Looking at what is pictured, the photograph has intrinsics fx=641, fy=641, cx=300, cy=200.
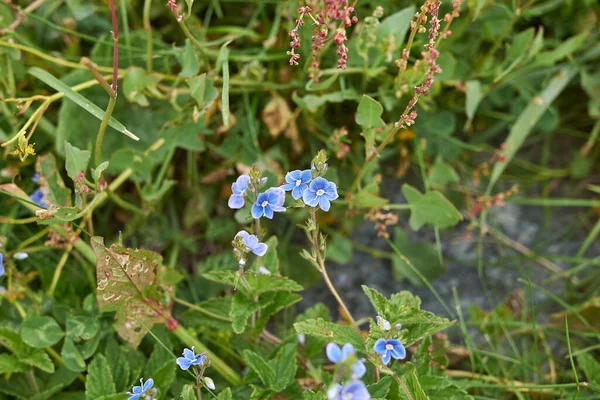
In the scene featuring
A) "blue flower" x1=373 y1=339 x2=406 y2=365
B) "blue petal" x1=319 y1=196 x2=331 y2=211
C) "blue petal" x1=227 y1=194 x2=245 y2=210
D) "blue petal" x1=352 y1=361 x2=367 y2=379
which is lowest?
"blue flower" x1=373 y1=339 x2=406 y2=365

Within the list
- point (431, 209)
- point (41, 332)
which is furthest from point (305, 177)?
point (41, 332)

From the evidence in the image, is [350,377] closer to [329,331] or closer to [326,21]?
[329,331]

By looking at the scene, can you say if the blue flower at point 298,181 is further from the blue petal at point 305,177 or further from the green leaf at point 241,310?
the green leaf at point 241,310

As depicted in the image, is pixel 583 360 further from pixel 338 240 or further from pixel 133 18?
pixel 133 18

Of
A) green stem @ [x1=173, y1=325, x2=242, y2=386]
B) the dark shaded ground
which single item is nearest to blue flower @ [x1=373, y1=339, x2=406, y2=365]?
green stem @ [x1=173, y1=325, x2=242, y2=386]

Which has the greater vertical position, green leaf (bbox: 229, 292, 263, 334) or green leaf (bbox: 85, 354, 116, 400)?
green leaf (bbox: 229, 292, 263, 334)

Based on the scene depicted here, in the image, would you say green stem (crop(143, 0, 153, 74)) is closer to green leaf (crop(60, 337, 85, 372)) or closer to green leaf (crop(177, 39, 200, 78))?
green leaf (crop(177, 39, 200, 78))

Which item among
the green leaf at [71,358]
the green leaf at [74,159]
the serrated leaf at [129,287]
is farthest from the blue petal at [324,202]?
the green leaf at [71,358]
